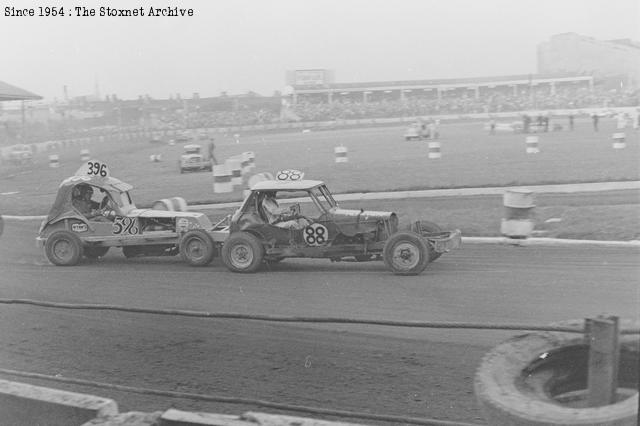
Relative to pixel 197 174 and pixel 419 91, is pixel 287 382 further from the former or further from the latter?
pixel 197 174

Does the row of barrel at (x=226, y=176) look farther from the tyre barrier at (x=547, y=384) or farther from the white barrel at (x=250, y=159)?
the tyre barrier at (x=547, y=384)

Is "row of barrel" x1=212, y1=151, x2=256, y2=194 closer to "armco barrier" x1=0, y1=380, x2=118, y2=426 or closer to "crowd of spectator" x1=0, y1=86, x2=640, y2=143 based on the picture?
"crowd of spectator" x1=0, y1=86, x2=640, y2=143

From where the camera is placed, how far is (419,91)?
9.35 meters

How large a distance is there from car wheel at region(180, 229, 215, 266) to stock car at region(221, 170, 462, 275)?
312 mm

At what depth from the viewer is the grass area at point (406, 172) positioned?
9422mm

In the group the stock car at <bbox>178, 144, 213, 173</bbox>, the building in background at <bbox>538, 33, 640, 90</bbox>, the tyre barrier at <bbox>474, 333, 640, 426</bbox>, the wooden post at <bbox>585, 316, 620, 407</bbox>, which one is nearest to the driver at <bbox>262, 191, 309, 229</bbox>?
the building in background at <bbox>538, 33, 640, 90</bbox>

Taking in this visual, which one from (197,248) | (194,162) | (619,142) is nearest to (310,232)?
(197,248)

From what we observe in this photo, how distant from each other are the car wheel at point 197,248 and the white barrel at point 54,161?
15.7 feet

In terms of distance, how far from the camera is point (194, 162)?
1600 cm

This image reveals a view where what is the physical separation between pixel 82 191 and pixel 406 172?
764 cm

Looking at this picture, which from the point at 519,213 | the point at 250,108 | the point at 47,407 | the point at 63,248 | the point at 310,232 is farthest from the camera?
the point at 250,108

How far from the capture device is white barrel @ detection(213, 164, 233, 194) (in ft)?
39.1

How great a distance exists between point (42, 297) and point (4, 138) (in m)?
4.24

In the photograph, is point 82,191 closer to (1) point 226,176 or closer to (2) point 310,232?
(2) point 310,232
